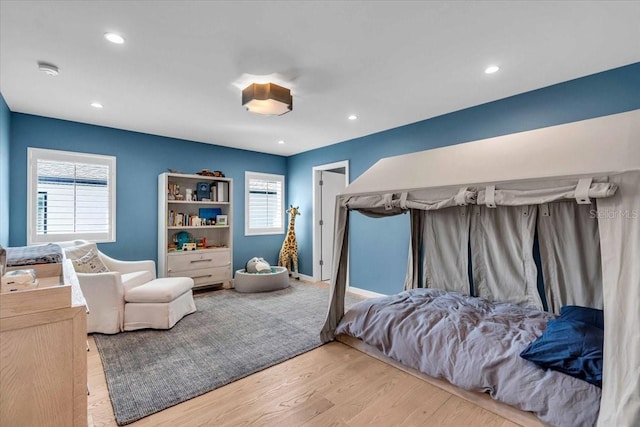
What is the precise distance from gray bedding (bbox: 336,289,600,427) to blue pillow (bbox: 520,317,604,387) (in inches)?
1.8

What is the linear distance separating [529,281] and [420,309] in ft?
3.75

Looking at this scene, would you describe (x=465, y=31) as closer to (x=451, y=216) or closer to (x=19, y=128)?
(x=451, y=216)

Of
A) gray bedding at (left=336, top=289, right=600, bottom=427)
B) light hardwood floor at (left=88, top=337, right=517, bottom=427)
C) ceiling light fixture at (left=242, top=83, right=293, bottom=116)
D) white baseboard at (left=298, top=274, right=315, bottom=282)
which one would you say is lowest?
light hardwood floor at (left=88, top=337, right=517, bottom=427)

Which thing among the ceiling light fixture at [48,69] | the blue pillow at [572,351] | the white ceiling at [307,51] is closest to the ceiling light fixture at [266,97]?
the white ceiling at [307,51]

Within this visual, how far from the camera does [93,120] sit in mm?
4062

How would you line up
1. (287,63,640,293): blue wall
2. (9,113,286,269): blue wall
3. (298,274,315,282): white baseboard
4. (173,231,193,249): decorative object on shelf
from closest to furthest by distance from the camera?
1. (287,63,640,293): blue wall
2. (9,113,286,269): blue wall
3. (173,231,193,249): decorative object on shelf
4. (298,274,315,282): white baseboard

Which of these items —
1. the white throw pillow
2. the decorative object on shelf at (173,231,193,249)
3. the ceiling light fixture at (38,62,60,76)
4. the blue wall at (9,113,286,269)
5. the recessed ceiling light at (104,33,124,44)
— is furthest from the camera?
the decorative object on shelf at (173,231,193,249)

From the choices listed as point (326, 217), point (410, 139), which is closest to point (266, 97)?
point (410, 139)

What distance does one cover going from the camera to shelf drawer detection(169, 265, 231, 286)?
186 inches

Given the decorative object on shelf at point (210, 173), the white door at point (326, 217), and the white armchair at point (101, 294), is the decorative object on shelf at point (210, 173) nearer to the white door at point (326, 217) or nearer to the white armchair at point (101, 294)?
the white door at point (326, 217)

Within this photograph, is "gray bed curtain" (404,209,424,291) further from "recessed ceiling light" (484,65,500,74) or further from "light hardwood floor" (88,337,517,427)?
"recessed ceiling light" (484,65,500,74)

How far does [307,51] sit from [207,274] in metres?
3.90

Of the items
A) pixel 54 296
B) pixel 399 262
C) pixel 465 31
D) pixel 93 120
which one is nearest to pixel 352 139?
pixel 399 262

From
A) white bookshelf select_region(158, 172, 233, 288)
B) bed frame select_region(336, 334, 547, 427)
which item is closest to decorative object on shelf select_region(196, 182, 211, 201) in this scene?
white bookshelf select_region(158, 172, 233, 288)
